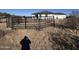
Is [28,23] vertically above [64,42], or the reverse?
[28,23]

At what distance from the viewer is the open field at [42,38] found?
1833 millimetres

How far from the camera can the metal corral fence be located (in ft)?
6.03

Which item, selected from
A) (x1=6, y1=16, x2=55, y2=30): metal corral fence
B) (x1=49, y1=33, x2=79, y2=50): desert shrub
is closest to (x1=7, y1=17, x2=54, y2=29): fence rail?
(x1=6, y1=16, x2=55, y2=30): metal corral fence

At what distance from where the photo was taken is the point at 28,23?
184cm

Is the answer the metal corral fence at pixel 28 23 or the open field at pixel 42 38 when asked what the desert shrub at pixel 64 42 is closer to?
the open field at pixel 42 38

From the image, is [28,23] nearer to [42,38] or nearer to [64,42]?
[42,38]

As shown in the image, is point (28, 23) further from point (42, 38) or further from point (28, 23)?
point (42, 38)

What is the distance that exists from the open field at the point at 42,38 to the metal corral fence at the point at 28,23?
0.04 m

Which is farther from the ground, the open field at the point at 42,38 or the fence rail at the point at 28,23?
the fence rail at the point at 28,23

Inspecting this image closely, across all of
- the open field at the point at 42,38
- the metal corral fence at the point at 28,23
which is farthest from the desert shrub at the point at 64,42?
the metal corral fence at the point at 28,23

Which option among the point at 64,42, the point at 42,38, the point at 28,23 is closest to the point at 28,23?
the point at 28,23

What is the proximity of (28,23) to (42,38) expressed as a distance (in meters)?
0.18
